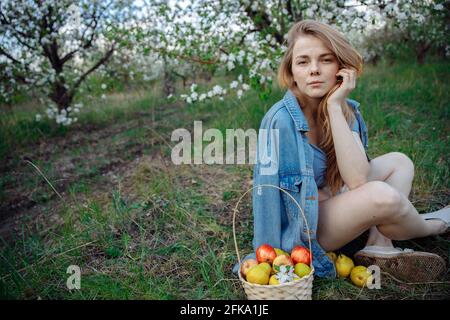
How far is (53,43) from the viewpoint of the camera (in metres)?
5.85

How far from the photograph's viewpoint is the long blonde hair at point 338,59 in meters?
1.95

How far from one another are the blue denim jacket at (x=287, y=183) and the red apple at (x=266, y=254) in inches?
5.0

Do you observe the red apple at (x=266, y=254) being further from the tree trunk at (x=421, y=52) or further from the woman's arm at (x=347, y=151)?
the tree trunk at (x=421, y=52)

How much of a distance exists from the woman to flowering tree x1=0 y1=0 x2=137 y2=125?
3648 millimetres

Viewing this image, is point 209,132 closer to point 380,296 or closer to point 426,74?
point 380,296

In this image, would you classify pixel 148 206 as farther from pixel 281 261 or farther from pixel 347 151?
pixel 347 151

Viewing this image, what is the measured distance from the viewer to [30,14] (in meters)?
5.32

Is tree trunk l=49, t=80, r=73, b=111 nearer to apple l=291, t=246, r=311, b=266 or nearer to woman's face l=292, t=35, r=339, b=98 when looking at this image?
woman's face l=292, t=35, r=339, b=98

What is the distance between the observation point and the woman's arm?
75.5 inches

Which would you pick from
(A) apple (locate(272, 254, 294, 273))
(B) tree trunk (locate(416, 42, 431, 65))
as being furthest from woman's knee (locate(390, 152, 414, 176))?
(B) tree trunk (locate(416, 42, 431, 65))

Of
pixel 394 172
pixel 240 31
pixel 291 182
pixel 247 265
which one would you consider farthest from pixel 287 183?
pixel 240 31

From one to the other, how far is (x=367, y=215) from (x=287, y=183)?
400 millimetres

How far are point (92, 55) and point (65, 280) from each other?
Result: 5044 millimetres

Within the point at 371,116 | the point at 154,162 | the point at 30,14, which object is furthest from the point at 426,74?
the point at 30,14
